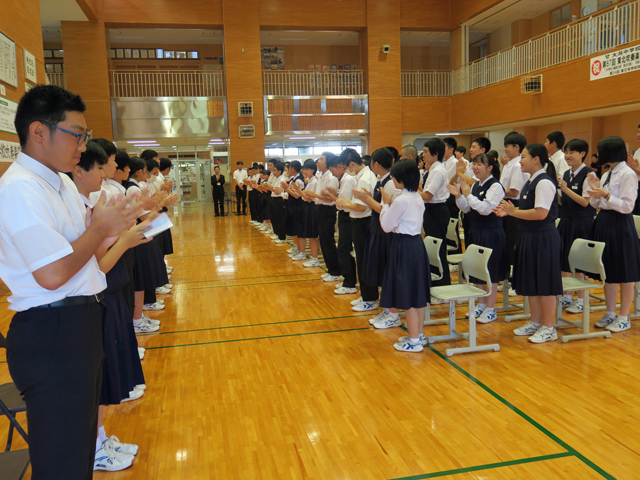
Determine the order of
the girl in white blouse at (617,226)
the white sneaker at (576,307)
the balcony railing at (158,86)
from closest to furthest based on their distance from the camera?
the girl in white blouse at (617,226)
the white sneaker at (576,307)
the balcony railing at (158,86)

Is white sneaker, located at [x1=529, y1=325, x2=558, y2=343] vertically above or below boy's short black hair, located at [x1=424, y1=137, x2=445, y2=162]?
below

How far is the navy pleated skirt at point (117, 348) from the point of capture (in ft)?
9.00

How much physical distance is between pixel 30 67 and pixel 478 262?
23.0 ft

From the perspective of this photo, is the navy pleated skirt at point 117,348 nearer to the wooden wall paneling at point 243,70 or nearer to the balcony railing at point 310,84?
the wooden wall paneling at point 243,70

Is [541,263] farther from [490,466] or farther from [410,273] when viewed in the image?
[490,466]

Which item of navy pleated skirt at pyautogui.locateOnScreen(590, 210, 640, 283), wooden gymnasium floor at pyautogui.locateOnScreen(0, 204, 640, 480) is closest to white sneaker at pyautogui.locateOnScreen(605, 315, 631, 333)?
wooden gymnasium floor at pyautogui.locateOnScreen(0, 204, 640, 480)

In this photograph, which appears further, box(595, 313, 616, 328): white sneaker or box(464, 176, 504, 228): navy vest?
box(464, 176, 504, 228): navy vest

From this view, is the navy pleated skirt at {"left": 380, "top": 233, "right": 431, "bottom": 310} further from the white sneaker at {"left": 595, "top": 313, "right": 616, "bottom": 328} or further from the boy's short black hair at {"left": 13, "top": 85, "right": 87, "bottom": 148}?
the boy's short black hair at {"left": 13, "top": 85, "right": 87, "bottom": 148}

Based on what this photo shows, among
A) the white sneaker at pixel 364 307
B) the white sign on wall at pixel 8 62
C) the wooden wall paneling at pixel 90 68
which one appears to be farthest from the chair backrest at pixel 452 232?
the wooden wall paneling at pixel 90 68

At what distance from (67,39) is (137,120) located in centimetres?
313

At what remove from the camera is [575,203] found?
4.94 metres

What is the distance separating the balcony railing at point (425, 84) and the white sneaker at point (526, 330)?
15.1 metres

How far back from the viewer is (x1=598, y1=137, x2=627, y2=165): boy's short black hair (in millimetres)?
4328

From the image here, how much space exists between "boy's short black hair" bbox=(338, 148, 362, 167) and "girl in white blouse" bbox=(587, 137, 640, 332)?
248 cm
